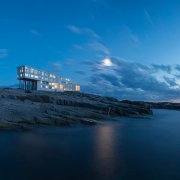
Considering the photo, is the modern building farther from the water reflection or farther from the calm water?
the water reflection

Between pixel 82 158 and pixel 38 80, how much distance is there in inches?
3760

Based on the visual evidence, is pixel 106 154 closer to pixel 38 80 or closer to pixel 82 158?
pixel 82 158

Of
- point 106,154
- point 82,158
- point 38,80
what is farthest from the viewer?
point 38,80

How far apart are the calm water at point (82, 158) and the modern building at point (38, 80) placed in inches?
3037

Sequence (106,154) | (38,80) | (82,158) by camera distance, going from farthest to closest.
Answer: (38,80) < (106,154) < (82,158)

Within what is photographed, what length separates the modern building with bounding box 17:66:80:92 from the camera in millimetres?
100450

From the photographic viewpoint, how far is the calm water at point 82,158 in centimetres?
1434

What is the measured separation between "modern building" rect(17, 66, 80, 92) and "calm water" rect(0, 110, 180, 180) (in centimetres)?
7714

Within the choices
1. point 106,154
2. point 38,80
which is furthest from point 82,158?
point 38,80

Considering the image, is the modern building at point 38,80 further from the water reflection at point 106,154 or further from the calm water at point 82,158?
the water reflection at point 106,154

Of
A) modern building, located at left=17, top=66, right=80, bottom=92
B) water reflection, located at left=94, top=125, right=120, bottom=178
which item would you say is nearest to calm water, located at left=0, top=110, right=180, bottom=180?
water reflection, located at left=94, top=125, right=120, bottom=178

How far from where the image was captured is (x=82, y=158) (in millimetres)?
17984

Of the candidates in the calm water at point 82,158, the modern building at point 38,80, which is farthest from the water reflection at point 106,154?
the modern building at point 38,80

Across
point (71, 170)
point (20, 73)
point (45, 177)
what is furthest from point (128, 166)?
point (20, 73)
